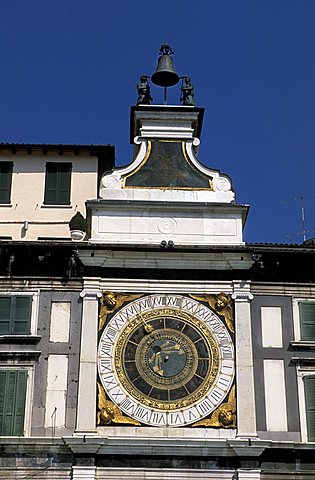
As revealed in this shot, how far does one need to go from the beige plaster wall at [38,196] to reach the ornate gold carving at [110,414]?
26.0 ft

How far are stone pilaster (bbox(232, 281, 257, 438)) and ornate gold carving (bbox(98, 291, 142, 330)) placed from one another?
2.82 meters

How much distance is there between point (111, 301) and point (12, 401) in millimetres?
3777

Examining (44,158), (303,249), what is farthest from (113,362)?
(44,158)

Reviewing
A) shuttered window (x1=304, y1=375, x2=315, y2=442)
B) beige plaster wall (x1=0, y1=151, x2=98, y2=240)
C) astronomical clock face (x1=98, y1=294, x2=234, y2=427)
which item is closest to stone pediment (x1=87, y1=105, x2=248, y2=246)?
astronomical clock face (x1=98, y1=294, x2=234, y2=427)

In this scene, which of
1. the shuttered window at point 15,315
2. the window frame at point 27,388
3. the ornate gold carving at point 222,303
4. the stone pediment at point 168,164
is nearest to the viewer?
the window frame at point 27,388

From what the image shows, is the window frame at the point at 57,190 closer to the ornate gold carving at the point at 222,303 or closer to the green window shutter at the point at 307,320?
the ornate gold carving at the point at 222,303

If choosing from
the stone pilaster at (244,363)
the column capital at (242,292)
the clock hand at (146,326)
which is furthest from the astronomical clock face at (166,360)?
the column capital at (242,292)

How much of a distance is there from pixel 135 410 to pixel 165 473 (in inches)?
71.4

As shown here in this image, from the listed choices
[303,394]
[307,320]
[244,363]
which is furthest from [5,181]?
[303,394]

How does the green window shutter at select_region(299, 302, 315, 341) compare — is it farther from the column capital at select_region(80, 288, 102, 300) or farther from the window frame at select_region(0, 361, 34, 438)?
the window frame at select_region(0, 361, 34, 438)

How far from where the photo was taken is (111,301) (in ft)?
82.9

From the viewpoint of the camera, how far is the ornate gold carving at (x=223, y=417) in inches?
946

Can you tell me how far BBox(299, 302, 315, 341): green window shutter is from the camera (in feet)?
82.6

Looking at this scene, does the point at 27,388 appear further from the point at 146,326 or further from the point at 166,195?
the point at 166,195
